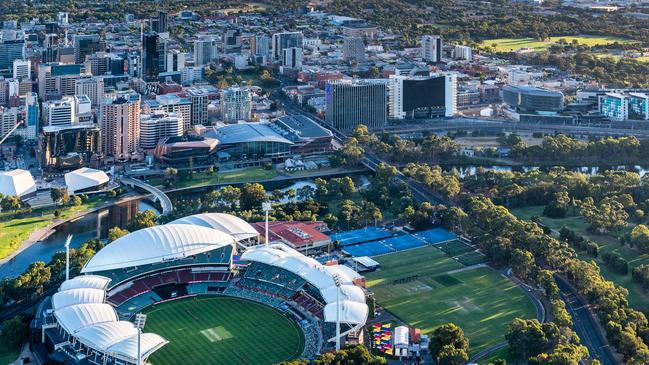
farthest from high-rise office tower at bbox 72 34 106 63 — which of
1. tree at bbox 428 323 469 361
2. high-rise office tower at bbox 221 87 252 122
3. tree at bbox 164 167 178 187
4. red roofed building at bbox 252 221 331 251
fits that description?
tree at bbox 428 323 469 361

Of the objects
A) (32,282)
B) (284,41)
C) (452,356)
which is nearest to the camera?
(452,356)

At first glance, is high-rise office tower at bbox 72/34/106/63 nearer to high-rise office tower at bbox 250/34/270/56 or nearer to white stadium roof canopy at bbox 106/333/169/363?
high-rise office tower at bbox 250/34/270/56

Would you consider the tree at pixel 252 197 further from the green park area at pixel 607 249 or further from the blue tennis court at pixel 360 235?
the green park area at pixel 607 249

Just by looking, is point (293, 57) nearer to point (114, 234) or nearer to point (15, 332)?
point (114, 234)

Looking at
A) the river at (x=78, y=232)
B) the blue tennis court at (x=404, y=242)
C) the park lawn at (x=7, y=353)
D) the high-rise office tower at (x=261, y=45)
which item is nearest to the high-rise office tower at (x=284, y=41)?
the high-rise office tower at (x=261, y=45)

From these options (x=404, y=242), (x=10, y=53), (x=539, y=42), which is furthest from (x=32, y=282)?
(x=539, y=42)
